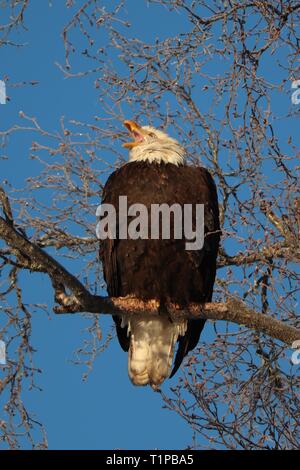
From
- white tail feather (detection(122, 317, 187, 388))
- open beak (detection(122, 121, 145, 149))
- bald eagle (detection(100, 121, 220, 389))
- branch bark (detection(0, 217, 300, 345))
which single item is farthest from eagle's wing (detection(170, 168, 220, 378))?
open beak (detection(122, 121, 145, 149))

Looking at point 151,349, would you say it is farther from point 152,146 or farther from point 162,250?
point 152,146

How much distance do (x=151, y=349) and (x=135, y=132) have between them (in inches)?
62.7

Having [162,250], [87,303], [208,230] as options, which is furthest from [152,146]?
[87,303]

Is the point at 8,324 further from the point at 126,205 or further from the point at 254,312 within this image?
the point at 254,312

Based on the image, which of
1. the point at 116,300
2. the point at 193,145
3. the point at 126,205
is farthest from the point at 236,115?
the point at 116,300

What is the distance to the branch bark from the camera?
5801 millimetres

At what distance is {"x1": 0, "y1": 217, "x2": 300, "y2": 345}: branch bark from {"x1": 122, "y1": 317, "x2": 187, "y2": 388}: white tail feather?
1.83 ft

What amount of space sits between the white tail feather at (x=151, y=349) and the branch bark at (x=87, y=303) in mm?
559

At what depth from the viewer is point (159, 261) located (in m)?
6.99

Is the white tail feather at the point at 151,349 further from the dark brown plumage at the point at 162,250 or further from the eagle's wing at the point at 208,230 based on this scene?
the dark brown plumage at the point at 162,250

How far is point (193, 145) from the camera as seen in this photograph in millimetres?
7703

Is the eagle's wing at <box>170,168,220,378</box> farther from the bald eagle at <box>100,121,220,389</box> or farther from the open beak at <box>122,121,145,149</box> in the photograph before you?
the open beak at <box>122,121,145,149</box>

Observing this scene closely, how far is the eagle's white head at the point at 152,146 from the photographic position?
24.2 feet

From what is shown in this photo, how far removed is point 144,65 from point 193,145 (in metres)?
0.69
